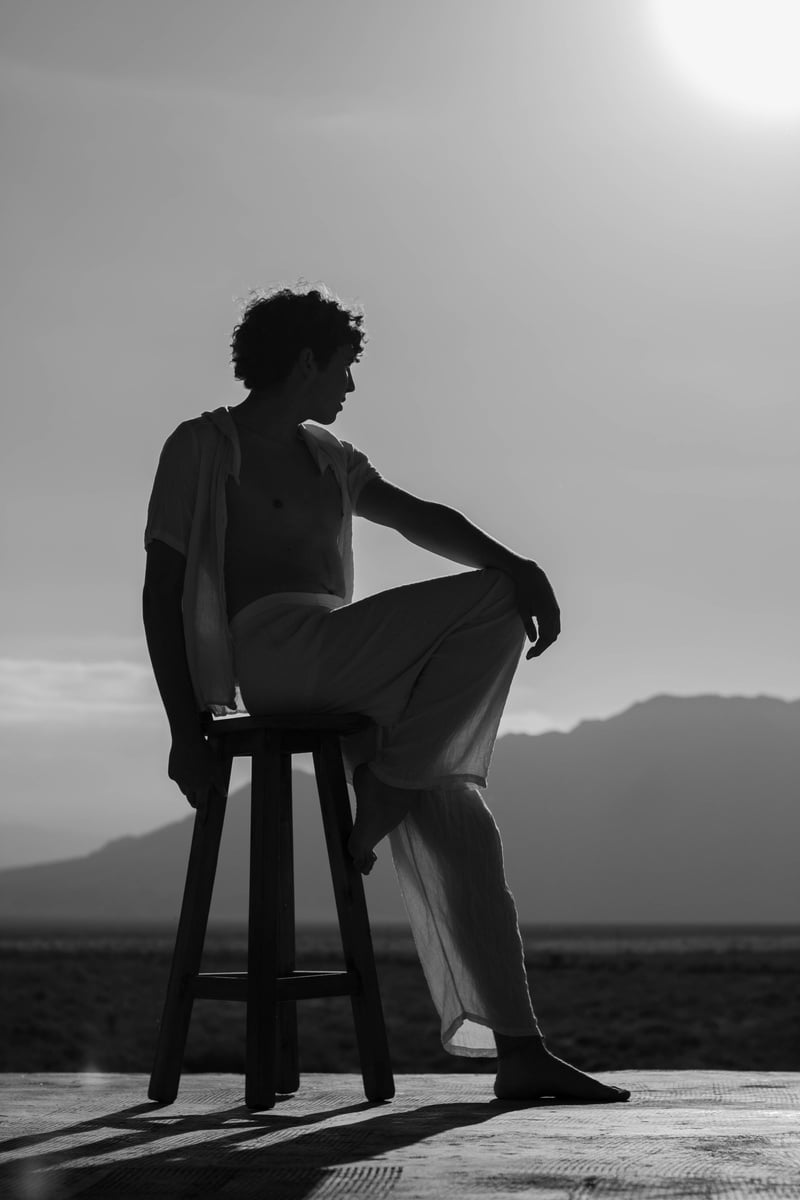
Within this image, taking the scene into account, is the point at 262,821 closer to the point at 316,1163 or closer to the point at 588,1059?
the point at 316,1163

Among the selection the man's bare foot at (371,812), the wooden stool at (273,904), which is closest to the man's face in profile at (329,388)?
the wooden stool at (273,904)

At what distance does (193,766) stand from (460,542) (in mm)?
1024

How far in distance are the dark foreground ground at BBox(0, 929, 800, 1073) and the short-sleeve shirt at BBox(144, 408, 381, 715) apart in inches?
620

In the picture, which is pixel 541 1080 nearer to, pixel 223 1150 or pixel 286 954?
pixel 286 954

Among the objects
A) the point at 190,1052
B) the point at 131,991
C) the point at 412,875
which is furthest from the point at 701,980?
the point at 412,875

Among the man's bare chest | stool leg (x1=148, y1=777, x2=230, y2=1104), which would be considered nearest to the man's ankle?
stool leg (x1=148, y1=777, x2=230, y2=1104)

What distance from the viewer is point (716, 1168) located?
2.32 meters

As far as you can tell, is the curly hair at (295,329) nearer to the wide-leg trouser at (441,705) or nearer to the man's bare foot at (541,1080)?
the wide-leg trouser at (441,705)

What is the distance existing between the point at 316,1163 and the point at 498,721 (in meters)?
1.59

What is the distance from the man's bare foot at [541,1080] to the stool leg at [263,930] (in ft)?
2.05

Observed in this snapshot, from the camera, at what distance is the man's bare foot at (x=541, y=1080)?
3.48 m

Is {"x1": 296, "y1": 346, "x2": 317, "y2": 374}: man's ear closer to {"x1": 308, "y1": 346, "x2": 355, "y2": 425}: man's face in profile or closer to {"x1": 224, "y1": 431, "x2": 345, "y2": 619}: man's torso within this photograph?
{"x1": 308, "y1": 346, "x2": 355, "y2": 425}: man's face in profile

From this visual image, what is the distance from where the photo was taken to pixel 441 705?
366 centimetres

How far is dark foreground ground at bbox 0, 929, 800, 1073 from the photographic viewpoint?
28391mm
